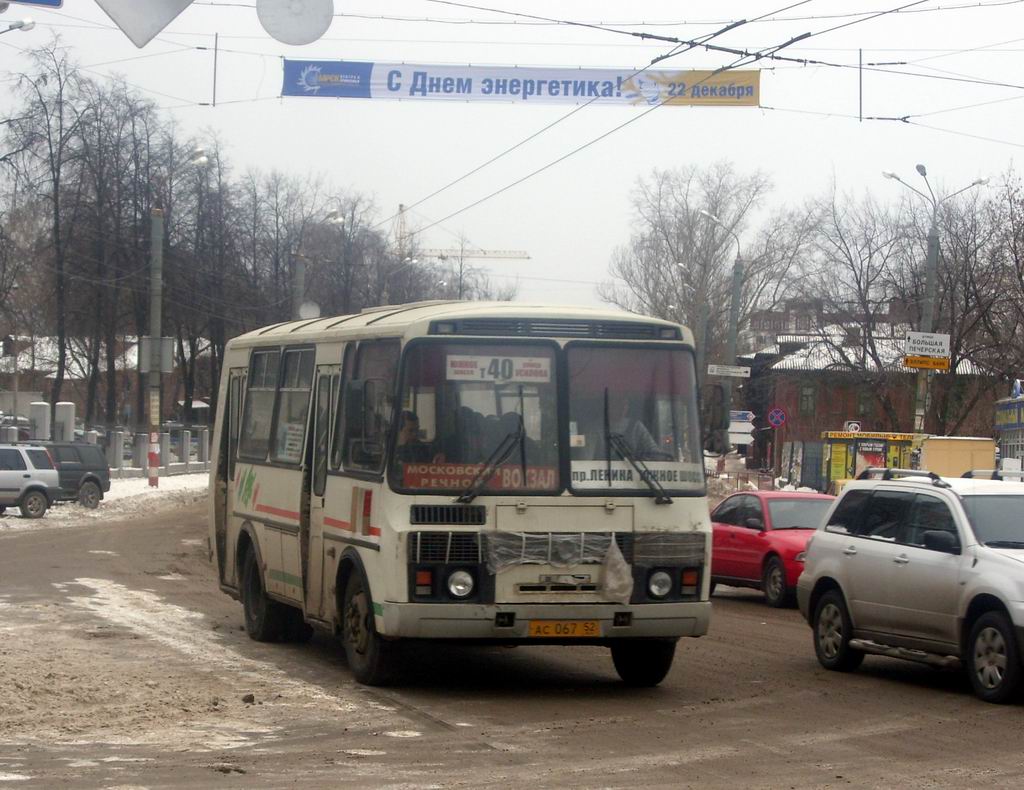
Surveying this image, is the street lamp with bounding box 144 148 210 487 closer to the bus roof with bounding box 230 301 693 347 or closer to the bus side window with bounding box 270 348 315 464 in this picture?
the bus side window with bounding box 270 348 315 464

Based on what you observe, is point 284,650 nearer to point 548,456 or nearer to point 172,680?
point 172,680

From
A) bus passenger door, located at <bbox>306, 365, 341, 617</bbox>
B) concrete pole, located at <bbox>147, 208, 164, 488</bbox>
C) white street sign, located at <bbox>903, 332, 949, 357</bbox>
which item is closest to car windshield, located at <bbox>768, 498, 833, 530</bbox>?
white street sign, located at <bbox>903, 332, 949, 357</bbox>

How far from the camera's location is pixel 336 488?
37.0ft

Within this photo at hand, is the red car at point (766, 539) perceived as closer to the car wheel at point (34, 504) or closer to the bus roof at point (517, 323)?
the bus roof at point (517, 323)

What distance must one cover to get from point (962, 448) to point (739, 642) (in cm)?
2046

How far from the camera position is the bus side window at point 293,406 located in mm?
12395

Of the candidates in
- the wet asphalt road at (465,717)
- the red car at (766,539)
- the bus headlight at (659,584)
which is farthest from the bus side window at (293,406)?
the red car at (766,539)

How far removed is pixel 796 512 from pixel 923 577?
342 inches

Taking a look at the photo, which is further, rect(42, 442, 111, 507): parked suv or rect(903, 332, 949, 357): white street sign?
rect(42, 442, 111, 507): parked suv

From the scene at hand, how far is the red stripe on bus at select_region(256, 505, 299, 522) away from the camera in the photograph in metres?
12.3

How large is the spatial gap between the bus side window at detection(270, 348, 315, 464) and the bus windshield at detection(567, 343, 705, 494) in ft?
9.41

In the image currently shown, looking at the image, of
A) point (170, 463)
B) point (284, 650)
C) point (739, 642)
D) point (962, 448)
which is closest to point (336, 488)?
point (284, 650)

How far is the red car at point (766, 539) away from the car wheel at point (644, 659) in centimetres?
747

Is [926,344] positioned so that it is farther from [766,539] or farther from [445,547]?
[445,547]
